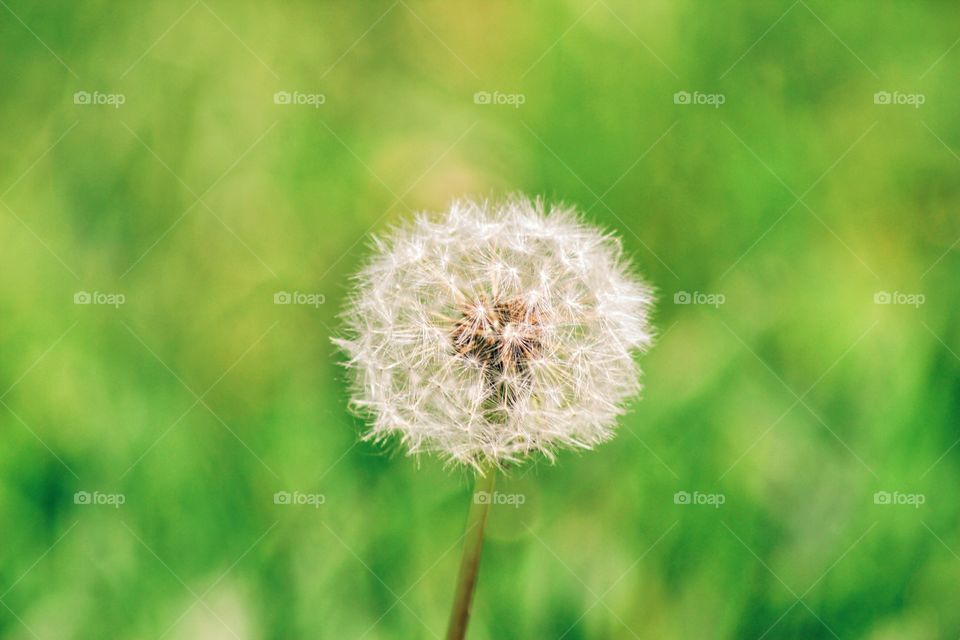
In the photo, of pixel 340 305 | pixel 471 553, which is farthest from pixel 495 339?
pixel 340 305

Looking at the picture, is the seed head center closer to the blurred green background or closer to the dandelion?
the dandelion

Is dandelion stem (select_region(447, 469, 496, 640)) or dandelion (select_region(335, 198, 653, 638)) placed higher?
dandelion (select_region(335, 198, 653, 638))

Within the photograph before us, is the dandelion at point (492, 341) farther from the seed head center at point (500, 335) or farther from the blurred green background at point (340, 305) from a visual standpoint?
the blurred green background at point (340, 305)

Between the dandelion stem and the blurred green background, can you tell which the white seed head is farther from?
the blurred green background

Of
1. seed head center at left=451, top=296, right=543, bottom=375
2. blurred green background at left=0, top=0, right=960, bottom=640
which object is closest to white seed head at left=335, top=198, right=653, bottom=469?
seed head center at left=451, top=296, right=543, bottom=375

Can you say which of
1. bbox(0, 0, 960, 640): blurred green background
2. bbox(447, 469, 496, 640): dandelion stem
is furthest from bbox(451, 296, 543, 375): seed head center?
bbox(0, 0, 960, 640): blurred green background

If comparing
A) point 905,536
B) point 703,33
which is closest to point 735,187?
point 703,33

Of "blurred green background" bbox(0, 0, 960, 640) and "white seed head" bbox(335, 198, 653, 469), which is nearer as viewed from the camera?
"white seed head" bbox(335, 198, 653, 469)

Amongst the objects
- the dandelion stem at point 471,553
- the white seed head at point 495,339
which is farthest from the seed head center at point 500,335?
the dandelion stem at point 471,553
